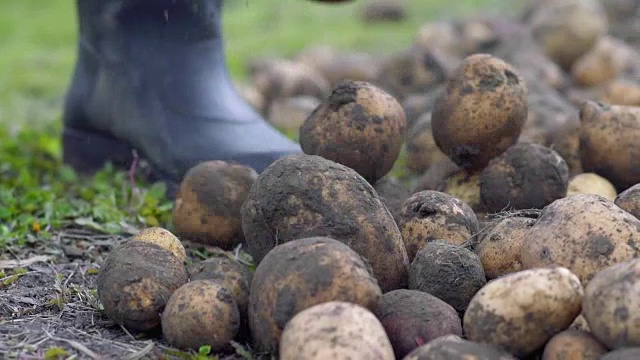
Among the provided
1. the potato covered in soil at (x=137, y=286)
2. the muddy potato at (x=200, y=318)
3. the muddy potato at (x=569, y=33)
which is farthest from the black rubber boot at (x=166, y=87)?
the muddy potato at (x=569, y=33)

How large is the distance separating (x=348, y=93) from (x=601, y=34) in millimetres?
3185

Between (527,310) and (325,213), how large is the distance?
1.78 feet

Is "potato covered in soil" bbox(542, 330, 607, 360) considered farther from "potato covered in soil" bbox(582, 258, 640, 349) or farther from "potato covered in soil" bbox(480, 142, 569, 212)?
"potato covered in soil" bbox(480, 142, 569, 212)

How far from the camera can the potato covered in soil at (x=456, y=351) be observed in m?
1.63

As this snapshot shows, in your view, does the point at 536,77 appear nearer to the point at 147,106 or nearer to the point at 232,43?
the point at 147,106

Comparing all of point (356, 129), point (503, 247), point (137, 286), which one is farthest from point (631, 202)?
point (137, 286)

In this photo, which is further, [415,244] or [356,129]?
[356,129]

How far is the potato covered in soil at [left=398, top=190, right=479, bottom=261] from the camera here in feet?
7.42

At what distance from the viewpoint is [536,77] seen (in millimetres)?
4441

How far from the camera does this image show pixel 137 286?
200 cm

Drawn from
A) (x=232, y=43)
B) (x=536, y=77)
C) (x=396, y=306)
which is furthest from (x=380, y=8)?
(x=396, y=306)

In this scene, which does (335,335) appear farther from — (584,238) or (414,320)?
(584,238)

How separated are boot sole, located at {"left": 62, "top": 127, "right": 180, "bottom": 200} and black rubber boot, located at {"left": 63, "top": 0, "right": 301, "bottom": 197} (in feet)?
0.04

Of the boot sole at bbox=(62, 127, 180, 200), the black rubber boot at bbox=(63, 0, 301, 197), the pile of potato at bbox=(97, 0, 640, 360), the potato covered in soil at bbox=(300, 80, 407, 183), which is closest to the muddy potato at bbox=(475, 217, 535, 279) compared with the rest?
the pile of potato at bbox=(97, 0, 640, 360)
